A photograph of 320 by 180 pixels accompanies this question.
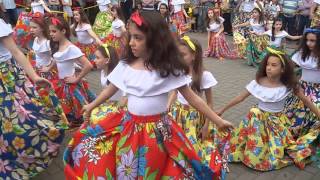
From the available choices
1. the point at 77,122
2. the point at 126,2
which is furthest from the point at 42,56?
the point at 126,2

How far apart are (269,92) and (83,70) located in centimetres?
223

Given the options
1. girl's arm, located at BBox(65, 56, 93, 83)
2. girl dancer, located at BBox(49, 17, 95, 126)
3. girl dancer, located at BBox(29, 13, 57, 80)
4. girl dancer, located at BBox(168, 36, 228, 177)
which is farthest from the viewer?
girl dancer, located at BBox(29, 13, 57, 80)

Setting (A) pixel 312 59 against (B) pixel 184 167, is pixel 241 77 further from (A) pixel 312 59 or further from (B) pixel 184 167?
(B) pixel 184 167

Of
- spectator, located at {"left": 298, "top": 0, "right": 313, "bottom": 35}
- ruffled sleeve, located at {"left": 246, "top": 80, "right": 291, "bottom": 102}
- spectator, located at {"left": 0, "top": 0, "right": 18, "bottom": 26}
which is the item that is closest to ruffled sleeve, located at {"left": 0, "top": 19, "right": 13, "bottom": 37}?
ruffled sleeve, located at {"left": 246, "top": 80, "right": 291, "bottom": 102}

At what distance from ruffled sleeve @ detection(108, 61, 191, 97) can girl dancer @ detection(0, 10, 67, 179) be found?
3.05ft

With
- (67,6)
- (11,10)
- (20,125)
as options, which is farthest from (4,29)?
(11,10)

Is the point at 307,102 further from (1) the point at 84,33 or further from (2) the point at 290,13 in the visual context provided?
(2) the point at 290,13

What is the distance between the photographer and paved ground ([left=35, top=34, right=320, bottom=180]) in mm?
3727

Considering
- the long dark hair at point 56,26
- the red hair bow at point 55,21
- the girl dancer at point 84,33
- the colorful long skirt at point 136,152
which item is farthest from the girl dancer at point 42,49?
the girl dancer at point 84,33

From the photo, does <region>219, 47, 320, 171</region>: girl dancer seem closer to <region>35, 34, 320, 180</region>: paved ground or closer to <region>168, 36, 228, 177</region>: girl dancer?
<region>35, 34, 320, 180</region>: paved ground

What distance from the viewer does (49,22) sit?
4.69m

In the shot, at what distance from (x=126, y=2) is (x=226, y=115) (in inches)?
365

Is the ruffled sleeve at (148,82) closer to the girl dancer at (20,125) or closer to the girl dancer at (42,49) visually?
the girl dancer at (20,125)

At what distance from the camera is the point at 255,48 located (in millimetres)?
8414
